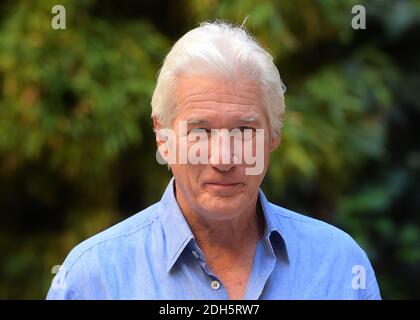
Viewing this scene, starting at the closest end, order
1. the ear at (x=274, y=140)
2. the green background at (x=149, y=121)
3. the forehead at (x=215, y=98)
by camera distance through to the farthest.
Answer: the forehead at (x=215, y=98)
the ear at (x=274, y=140)
the green background at (x=149, y=121)

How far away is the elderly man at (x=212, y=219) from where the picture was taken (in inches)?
45.8

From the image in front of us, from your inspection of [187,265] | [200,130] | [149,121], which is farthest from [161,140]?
[149,121]

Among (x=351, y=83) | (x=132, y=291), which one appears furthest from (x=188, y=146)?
(x=351, y=83)

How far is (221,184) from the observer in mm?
1172

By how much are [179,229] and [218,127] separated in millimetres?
183

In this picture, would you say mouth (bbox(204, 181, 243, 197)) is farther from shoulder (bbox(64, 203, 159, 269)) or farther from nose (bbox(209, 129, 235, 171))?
shoulder (bbox(64, 203, 159, 269))

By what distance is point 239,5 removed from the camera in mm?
2600

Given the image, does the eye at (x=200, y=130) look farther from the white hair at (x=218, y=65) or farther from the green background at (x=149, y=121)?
the green background at (x=149, y=121)

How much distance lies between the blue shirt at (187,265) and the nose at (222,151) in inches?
4.9

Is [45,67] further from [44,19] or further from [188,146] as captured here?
[188,146]

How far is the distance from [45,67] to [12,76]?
13 centimetres

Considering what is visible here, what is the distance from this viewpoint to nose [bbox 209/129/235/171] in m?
1.15

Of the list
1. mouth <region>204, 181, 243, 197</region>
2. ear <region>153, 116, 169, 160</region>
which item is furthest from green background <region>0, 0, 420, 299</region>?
mouth <region>204, 181, 243, 197</region>

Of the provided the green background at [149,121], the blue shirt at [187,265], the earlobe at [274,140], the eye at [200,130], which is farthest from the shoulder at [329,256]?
the green background at [149,121]
